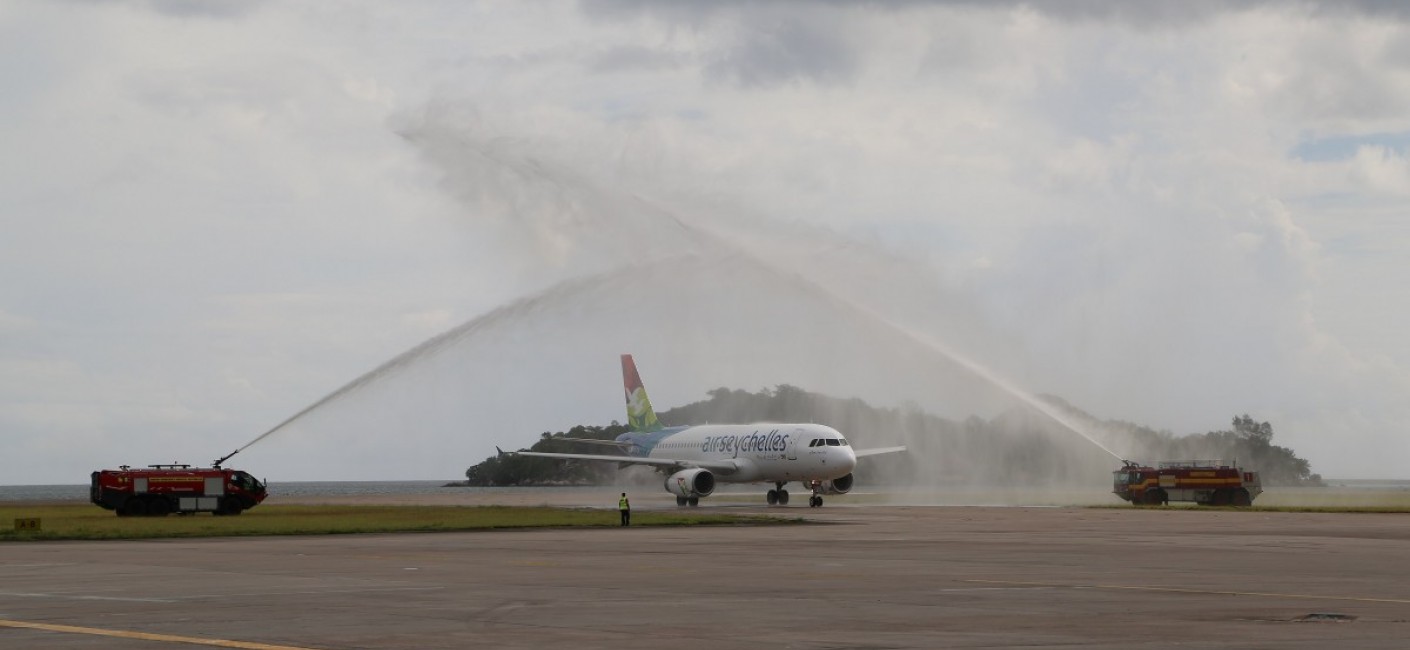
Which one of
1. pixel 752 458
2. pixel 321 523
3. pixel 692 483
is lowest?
pixel 321 523

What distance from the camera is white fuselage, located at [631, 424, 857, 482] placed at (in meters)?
74.0

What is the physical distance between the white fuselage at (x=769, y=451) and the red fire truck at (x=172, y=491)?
952 inches

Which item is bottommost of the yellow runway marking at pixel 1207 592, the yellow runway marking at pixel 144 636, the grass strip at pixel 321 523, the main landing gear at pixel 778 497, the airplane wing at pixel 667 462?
the yellow runway marking at pixel 1207 592

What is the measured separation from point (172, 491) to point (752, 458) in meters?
27.4

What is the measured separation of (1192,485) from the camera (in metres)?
74.4

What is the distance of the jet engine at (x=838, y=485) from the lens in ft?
255

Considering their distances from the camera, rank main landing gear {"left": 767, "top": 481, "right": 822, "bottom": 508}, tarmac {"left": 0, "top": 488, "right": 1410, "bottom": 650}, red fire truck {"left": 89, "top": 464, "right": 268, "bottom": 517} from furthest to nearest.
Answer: main landing gear {"left": 767, "top": 481, "right": 822, "bottom": 508} → red fire truck {"left": 89, "top": 464, "right": 268, "bottom": 517} → tarmac {"left": 0, "top": 488, "right": 1410, "bottom": 650}

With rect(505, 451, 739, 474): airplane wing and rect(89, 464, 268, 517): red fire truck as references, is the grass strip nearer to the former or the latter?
rect(89, 464, 268, 517): red fire truck

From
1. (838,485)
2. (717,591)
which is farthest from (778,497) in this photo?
(717,591)


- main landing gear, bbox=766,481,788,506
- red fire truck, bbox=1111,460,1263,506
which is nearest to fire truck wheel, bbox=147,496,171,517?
main landing gear, bbox=766,481,788,506

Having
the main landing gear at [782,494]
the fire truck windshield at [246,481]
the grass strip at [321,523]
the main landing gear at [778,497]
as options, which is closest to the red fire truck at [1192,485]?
the main landing gear at [782,494]

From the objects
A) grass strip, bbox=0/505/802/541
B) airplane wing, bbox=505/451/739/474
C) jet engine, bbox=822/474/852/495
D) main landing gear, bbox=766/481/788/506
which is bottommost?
grass strip, bbox=0/505/802/541

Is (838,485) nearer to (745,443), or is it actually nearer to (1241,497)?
(745,443)

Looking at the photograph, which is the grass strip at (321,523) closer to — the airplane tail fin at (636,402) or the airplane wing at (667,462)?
the airplane wing at (667,462)
